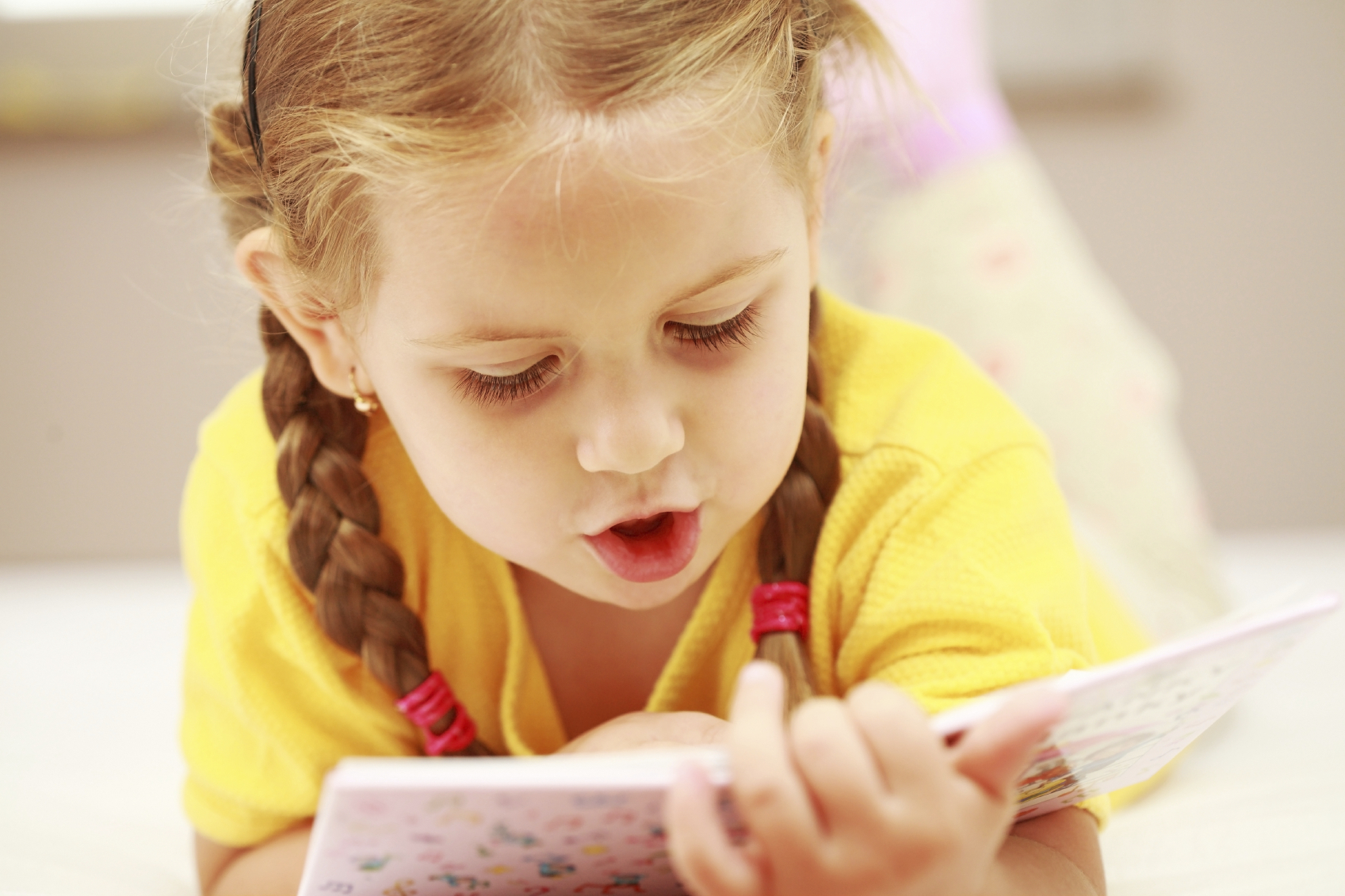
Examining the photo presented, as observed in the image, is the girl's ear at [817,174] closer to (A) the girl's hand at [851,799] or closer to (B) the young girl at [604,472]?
(B) the young girl at [604,472]

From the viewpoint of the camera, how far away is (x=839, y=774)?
385 millimetres

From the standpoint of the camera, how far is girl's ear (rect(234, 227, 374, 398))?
2.14 feet

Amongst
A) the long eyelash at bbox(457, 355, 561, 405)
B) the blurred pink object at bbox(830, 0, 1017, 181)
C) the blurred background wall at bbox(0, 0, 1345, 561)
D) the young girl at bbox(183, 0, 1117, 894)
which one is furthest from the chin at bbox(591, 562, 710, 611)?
the blurred background wall at bbox(0, 0, 1345, 561)

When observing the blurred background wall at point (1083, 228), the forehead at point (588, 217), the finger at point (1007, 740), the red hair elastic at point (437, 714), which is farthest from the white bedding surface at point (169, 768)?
the blurred background wall at point (1083, 228)

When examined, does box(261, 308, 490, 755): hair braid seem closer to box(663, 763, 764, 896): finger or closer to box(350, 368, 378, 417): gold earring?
box(350, 368, 378, 417): gold earring

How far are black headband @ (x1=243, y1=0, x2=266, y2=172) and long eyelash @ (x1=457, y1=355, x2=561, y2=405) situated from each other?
0.18m

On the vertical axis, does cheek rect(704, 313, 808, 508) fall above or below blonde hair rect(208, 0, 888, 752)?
below

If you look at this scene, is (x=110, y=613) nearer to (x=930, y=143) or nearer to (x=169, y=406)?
(x=169, y=406)

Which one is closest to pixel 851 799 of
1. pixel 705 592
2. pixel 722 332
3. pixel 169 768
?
pixel 722 332

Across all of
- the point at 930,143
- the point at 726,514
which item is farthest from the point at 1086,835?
the point at 930,143

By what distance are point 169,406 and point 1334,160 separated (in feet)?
5.88

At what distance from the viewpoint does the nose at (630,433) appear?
1.71 feet

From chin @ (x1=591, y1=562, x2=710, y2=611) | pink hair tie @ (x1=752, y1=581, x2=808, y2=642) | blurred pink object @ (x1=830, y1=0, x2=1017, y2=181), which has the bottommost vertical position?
pink hair tie @ (x1=752, y1=581, x2=808, y2=642)

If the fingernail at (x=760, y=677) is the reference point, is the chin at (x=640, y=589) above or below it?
above
